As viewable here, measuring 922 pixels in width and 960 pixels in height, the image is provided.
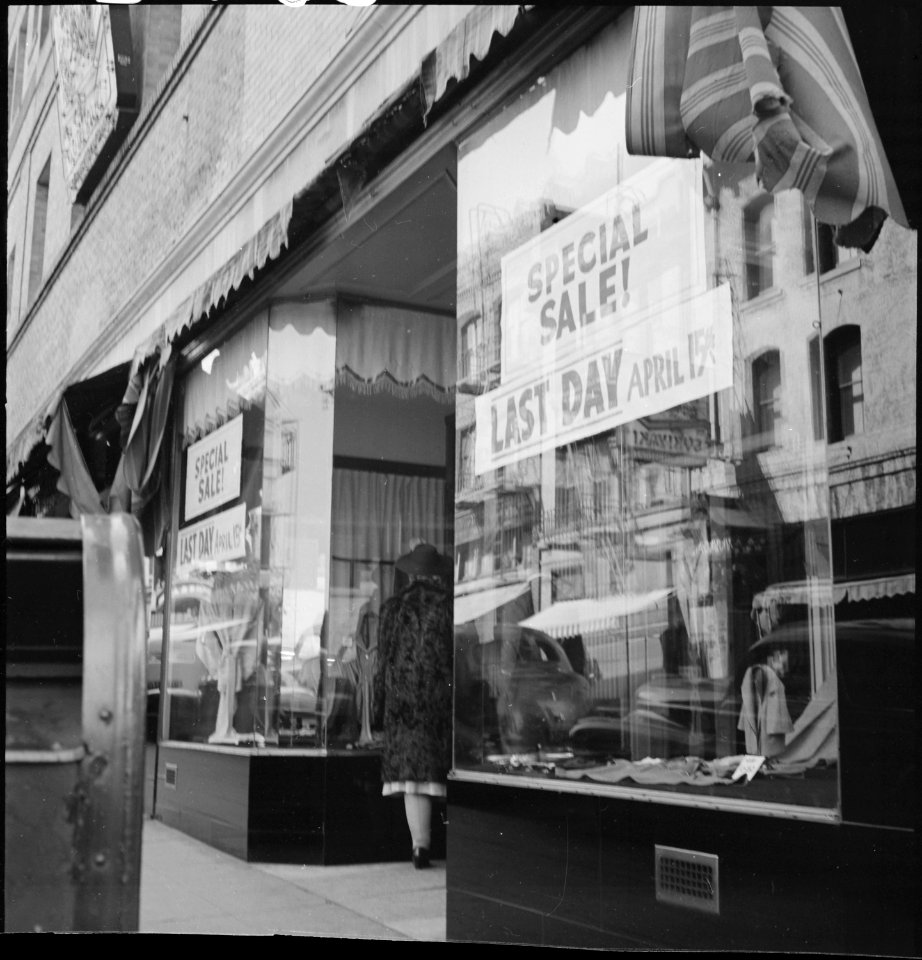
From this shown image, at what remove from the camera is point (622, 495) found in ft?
15.5

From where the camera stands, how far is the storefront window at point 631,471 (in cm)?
407

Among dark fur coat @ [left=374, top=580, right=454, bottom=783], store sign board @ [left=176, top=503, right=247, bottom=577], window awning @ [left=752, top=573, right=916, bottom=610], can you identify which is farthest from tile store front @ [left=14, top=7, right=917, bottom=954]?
store sign board @ [left=176, top=503, right=247, bottom=577]

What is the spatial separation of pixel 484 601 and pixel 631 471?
0.88 meters

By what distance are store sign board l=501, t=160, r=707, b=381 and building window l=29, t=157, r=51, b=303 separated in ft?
8.98

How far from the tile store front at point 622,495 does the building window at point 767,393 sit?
13 millimetres

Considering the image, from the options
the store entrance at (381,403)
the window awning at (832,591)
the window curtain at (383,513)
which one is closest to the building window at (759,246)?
the window awning at (832,591)

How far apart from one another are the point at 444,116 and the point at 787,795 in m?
3.24

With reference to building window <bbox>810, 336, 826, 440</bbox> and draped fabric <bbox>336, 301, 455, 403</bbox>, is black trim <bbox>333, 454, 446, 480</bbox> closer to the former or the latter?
draped fabric <bbox>336, 301, 455, 403</bbox>

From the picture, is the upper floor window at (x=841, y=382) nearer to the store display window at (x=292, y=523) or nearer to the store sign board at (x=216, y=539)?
the store display window at (x=292, y=523)

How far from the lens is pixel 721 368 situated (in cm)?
426

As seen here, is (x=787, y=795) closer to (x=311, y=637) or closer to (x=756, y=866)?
(x=756, y=866)

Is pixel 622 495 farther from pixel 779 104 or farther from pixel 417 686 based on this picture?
pixel 417 686

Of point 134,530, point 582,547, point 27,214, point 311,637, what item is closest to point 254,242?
point 27,214

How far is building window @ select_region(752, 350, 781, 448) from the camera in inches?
163
